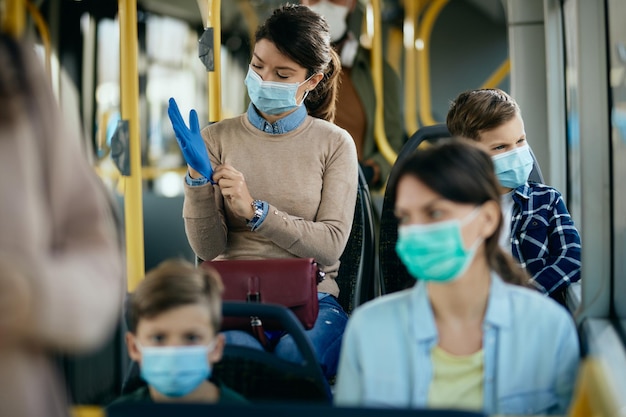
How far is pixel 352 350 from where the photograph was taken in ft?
6.91

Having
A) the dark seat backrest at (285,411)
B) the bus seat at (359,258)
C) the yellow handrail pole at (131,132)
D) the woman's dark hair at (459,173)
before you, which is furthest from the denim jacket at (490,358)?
the yellow handrail pole at (131,132)

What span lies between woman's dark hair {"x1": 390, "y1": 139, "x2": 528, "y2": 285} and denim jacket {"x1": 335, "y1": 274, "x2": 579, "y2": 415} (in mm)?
158

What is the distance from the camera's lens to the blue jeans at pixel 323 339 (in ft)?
8.73

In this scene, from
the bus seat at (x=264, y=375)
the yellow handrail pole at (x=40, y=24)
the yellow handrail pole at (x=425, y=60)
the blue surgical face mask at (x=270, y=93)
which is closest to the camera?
the bus seat at (x=264, y=375)

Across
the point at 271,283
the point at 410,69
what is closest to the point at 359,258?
the point at 271,283

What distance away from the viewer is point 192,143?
2789mm

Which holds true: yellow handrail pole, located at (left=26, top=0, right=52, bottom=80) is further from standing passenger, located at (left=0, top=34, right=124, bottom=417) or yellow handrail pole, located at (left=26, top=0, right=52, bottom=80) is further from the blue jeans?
standing passenger, located at (left=0, top=34, right=124, bottom=417)

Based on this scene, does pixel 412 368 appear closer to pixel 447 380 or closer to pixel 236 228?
pixel 447 380

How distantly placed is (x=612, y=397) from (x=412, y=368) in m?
0.73

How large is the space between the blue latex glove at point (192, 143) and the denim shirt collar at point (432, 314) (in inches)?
35.6

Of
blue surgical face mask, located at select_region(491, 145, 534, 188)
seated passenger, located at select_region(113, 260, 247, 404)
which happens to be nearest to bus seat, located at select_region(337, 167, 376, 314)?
blue surgical face mask, located at select_region(491, 145, 534, 188)

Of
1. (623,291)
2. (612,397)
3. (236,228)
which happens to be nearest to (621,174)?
(623,291)

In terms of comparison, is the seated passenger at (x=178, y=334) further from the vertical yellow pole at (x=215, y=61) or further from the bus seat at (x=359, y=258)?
the vertical yellow pole at (x=215, y=61)

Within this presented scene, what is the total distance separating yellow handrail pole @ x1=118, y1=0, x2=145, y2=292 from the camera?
11.0ft
